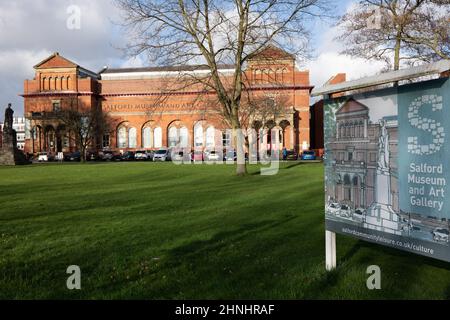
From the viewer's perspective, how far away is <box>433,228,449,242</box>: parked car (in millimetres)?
3654

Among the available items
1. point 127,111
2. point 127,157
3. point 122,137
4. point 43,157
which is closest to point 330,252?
point 127,157

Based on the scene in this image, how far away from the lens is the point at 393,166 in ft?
13.5

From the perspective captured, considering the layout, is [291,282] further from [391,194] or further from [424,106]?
[424,106]

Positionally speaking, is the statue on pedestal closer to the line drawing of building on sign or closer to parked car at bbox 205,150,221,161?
parked car at bbox 205,150,221,161

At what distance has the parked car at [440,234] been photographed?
365 centimetres

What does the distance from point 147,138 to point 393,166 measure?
6894 centimetres

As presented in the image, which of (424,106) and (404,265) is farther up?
(424,106)

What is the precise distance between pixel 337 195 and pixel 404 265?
4.80ft

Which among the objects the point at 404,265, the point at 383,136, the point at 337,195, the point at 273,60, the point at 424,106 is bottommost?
the point at 404,265

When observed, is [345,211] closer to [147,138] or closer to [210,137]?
[210,137]

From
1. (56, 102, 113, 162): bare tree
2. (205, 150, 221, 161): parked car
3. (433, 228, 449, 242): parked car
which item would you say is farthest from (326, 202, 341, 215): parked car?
(56, 102, 113, 162): bare tree

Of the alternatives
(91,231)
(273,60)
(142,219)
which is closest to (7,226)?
(91,231)

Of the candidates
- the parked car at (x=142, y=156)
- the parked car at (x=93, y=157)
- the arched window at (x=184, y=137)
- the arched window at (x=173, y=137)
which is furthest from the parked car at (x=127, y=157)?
the arched window at (x=184, y=137)

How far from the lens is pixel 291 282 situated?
466 cm
